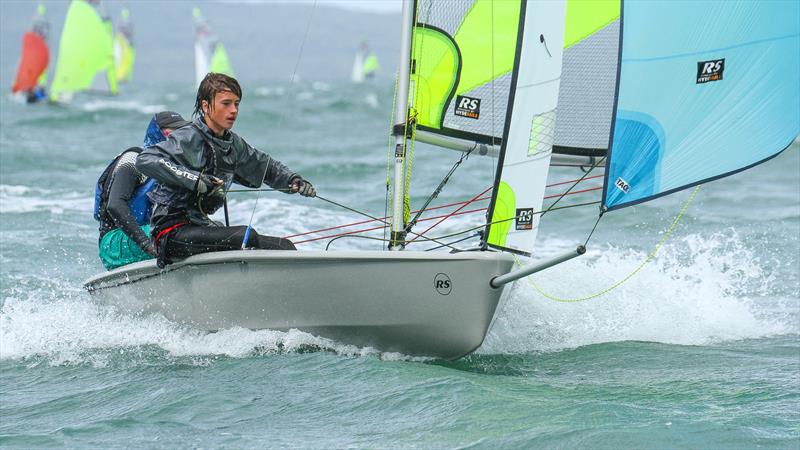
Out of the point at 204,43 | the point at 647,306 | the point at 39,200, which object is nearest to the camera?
the point at 647,306

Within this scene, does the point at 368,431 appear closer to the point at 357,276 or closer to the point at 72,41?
the point at 357,276

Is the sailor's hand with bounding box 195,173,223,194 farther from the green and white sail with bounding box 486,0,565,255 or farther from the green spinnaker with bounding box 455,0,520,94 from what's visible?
the green spinnaker with bounding box 455,0,520,94

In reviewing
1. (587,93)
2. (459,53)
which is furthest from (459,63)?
(587,93)

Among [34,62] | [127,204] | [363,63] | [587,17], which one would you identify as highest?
[363,63]

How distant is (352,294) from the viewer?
457 centimetres

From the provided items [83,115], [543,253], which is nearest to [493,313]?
[543,253]

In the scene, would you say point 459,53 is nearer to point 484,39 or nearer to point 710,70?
point 484,39

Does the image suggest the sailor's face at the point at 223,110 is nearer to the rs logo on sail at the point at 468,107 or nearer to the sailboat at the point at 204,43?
the rs logo on sail at the point at 468,107

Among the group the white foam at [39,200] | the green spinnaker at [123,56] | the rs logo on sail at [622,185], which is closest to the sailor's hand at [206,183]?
the rs logo on sail at [622,185]

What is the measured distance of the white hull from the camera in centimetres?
444

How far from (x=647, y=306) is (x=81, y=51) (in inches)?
932

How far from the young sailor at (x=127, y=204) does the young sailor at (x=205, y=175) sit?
5.9 inches

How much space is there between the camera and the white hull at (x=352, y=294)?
444 centimetres

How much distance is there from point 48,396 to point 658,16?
2.99 meters
